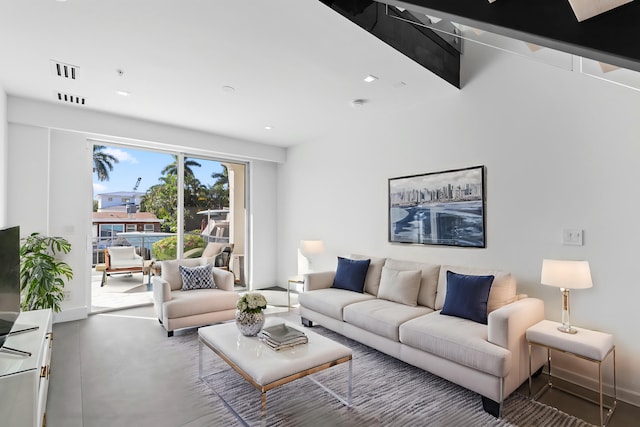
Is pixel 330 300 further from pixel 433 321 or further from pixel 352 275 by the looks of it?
pixel 433 321

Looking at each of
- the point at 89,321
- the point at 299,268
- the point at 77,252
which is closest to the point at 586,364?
the point at 299,268

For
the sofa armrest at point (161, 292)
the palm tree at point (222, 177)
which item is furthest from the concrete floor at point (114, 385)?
the palm tree at point (222, 177)

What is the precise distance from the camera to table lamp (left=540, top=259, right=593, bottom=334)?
2.50 meters

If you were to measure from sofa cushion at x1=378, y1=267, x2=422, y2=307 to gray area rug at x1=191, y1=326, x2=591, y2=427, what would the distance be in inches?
27.7

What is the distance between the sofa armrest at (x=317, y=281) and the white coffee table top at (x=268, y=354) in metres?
1.46

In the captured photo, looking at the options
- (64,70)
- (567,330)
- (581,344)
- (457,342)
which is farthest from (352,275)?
(64,70)

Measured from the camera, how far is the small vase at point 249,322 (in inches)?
105

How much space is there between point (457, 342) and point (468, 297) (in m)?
0.56

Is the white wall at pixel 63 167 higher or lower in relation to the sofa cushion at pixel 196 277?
higher

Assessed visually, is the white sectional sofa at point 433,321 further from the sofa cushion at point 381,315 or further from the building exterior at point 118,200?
the building exterior at point 118,200

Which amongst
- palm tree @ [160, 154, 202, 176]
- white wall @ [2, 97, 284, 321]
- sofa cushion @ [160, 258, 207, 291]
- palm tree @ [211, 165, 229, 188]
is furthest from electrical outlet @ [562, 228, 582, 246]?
palm tree @ [160, 154, 202, 176]

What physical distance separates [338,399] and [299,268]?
11.4 ft

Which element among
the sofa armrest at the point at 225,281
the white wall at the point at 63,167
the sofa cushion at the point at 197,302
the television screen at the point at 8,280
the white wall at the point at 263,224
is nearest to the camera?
the television screen at the point at 8,280

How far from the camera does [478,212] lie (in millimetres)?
3465
